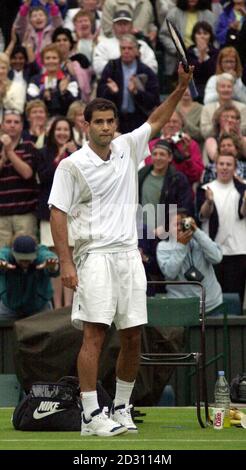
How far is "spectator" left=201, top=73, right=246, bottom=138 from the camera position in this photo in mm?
16909

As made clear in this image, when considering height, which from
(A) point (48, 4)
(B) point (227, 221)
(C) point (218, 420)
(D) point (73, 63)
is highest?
(A) point (48, 4)

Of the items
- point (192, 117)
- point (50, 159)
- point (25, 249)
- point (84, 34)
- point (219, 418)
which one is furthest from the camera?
point (84, 34)

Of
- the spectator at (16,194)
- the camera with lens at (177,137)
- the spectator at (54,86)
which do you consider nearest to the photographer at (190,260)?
the spectator at (16,194)

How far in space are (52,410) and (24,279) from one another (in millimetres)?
3778

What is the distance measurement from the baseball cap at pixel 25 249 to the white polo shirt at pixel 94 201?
13.6ft

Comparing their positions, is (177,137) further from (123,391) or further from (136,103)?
(123,391)

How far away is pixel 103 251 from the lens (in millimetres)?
9758

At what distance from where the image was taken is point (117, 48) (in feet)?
59.6

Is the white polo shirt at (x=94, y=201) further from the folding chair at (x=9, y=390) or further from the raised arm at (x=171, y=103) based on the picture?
the folding chair at (x=9, y=390)

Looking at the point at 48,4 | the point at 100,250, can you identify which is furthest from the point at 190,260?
the point at 48,4

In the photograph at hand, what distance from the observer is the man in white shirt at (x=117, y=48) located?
59.1 ft
